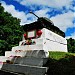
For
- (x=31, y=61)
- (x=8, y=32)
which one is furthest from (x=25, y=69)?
(x=8, y=32)

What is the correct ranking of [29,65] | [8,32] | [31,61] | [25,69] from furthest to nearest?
[8,32]
[31,61]
[29,65]
[25,69]

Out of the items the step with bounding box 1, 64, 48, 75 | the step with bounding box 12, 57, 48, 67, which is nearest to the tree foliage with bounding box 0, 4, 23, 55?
the step with bounding box 1, 64, 48, 75

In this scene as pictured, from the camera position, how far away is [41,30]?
74.3 ft

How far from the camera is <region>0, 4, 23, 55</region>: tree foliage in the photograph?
3347cm

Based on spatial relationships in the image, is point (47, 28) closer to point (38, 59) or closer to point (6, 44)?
point (38, 59)

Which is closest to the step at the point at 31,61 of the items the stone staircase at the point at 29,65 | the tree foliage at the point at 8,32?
the stone staircase at the point at 29,65

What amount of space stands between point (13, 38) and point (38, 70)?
19.6 m

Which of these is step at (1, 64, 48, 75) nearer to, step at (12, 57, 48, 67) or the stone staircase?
the stone staircase

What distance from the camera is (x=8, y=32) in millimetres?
34219

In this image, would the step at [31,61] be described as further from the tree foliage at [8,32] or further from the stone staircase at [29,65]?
the tree foliage at [8,32]

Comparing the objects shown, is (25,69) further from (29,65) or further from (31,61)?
(31,61)

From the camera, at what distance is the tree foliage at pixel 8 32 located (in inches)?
1318

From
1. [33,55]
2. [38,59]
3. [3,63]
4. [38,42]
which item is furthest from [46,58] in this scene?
→ [3,63]

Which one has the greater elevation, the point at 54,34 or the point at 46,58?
the point at 54,34
